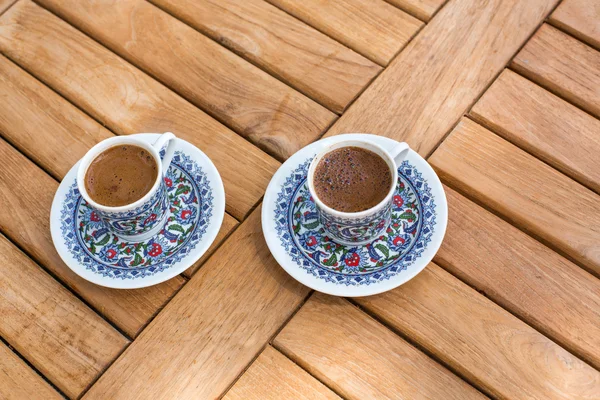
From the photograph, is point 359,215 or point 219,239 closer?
point 359,215

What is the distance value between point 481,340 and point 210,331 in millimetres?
361

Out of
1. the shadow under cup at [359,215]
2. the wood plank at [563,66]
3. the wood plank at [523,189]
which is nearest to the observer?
the shadow under cup at [359,215]

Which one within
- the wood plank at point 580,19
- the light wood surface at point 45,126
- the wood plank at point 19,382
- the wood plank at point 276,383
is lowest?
the wood plank at point 19,382

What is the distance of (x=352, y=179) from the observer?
2.80ft

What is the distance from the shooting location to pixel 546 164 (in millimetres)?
969

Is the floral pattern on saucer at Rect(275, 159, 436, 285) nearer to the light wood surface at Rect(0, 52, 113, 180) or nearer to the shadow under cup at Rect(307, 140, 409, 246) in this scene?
the shadow under cup at Rect(307, 140, 409, 246)

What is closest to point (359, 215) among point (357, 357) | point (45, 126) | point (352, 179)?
point (352, 179)

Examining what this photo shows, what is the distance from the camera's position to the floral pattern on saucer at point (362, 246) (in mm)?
860

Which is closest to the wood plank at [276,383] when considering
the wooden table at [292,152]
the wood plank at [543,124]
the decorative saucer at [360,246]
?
the wooden table at [292,152]

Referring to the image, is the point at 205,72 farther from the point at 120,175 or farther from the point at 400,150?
the point at 400,150

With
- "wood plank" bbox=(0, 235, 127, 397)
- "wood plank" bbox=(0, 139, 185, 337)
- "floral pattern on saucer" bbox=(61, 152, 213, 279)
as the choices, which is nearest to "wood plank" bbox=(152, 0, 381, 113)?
"floral pattern on saucer" bbox=(61, 152, 213, 279)

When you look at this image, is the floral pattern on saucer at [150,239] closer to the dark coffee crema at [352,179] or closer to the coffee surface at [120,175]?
the coffee surface at [120,175]

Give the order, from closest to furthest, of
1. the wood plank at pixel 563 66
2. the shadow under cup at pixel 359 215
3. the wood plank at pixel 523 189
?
1. the shadow under cup at pixel 359 215
2. the wood plank at pixel 523 189
3. the wood plank at pixel 563 66

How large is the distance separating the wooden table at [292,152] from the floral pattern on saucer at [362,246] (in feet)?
0.15
